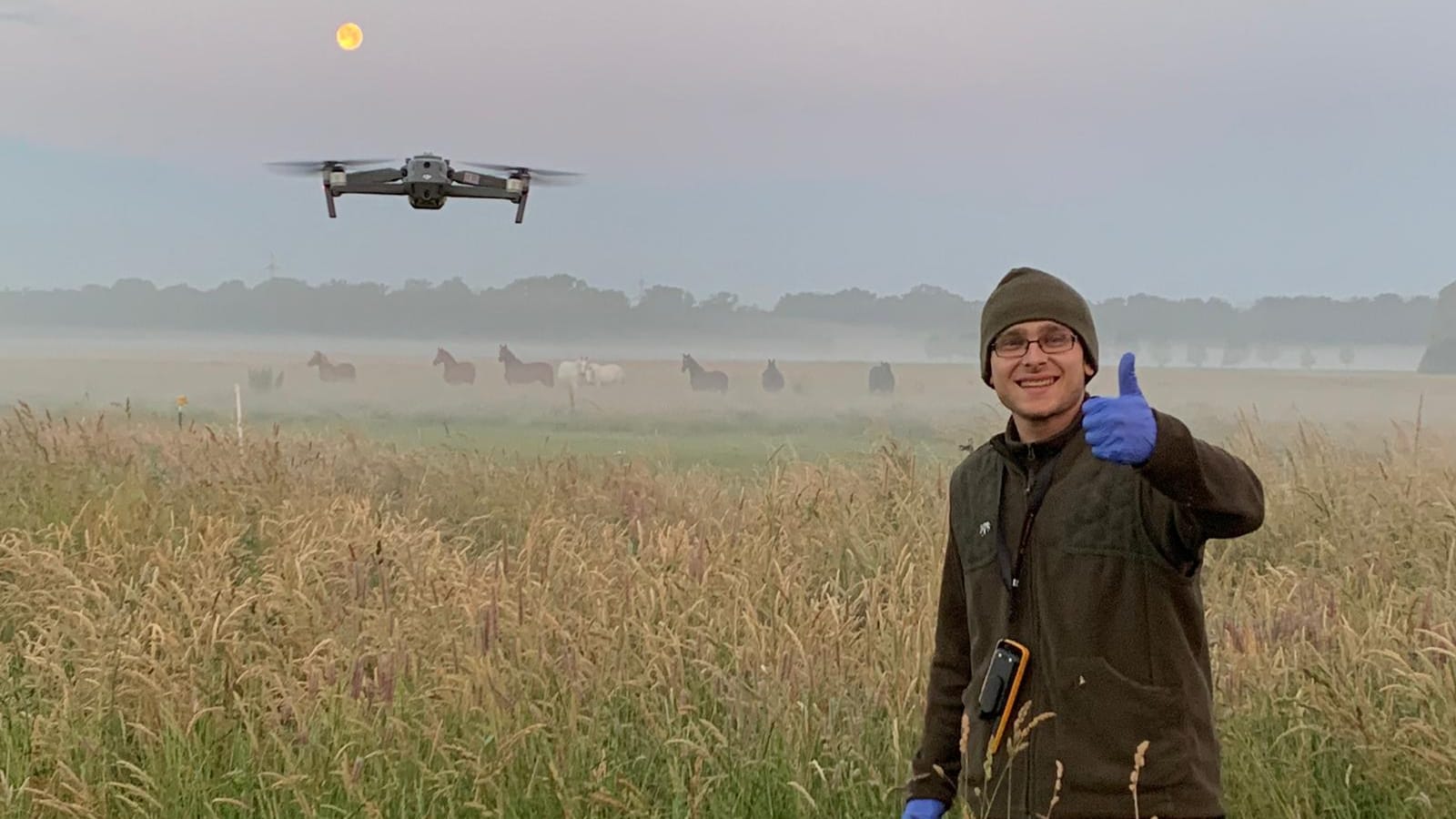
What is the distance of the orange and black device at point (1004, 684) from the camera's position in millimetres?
2275

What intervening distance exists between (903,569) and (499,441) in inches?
286

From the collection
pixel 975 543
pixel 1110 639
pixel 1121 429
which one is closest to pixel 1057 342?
pixel 1121 429

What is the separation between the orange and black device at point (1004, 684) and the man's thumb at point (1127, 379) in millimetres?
576

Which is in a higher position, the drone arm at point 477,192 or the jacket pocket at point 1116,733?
the drone arm at point 477,192

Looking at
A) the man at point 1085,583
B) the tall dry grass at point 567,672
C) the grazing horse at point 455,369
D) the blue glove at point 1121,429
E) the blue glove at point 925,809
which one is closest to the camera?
the blue glove at point 1121,429

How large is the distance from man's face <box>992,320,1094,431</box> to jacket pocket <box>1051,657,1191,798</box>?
1.63ft

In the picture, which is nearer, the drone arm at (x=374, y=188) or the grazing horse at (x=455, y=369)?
the drone arm at (x=374, y=188)

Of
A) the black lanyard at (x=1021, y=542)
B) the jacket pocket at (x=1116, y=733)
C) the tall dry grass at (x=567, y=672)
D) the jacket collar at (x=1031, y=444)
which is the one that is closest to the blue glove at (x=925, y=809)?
the tall dry grass at (x=567, y=672)

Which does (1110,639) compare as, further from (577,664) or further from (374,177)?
(374,177)

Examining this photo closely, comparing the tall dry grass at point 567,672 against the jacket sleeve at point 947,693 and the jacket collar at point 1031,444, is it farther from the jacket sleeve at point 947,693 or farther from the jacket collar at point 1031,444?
the jacket collar at point 1031,444

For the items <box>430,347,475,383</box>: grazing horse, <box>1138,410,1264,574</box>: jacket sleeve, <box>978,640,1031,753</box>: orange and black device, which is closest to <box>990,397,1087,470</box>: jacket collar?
<box>1138,410,1264,574</box>: jacket sleeve

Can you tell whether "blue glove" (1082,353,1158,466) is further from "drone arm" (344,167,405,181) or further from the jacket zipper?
"drone arm" (344,167,405,181)

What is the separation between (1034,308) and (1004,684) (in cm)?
76

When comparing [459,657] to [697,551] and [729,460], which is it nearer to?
[697,551]
